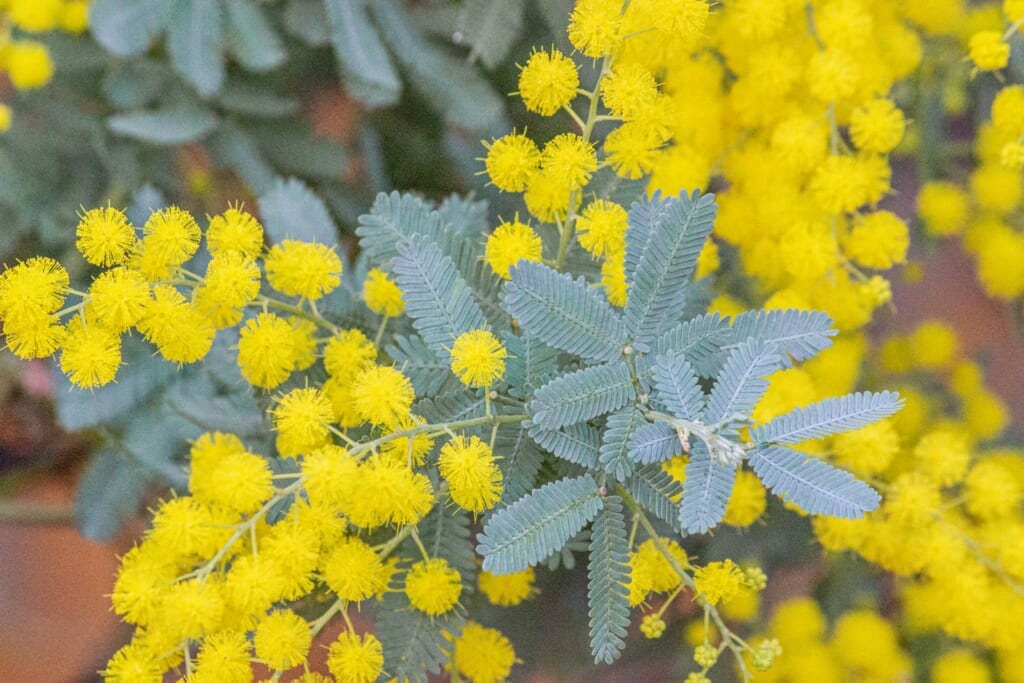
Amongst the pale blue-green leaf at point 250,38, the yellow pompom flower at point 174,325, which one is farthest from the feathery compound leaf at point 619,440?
the pale blue-green leaf at point 250,38

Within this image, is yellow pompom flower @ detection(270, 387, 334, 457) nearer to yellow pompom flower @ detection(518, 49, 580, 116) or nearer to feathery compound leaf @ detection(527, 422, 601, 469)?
feathery compound leaf @ detection(527, 422, 601, 469)

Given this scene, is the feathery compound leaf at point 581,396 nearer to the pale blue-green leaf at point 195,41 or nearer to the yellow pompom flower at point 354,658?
the yellow pompom flower at point 354,658

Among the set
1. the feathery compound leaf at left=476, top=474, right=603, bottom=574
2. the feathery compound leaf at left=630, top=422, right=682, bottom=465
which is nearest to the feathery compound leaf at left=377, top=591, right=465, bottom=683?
the feathery compound leaf at left=476, top=474, right=603, bottom=574

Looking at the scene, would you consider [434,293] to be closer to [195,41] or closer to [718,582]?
[718,582]

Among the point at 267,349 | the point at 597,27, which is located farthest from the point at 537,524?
the point at 597,27

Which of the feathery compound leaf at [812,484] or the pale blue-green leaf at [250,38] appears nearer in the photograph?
the feathery compound leaf at [812,484]
